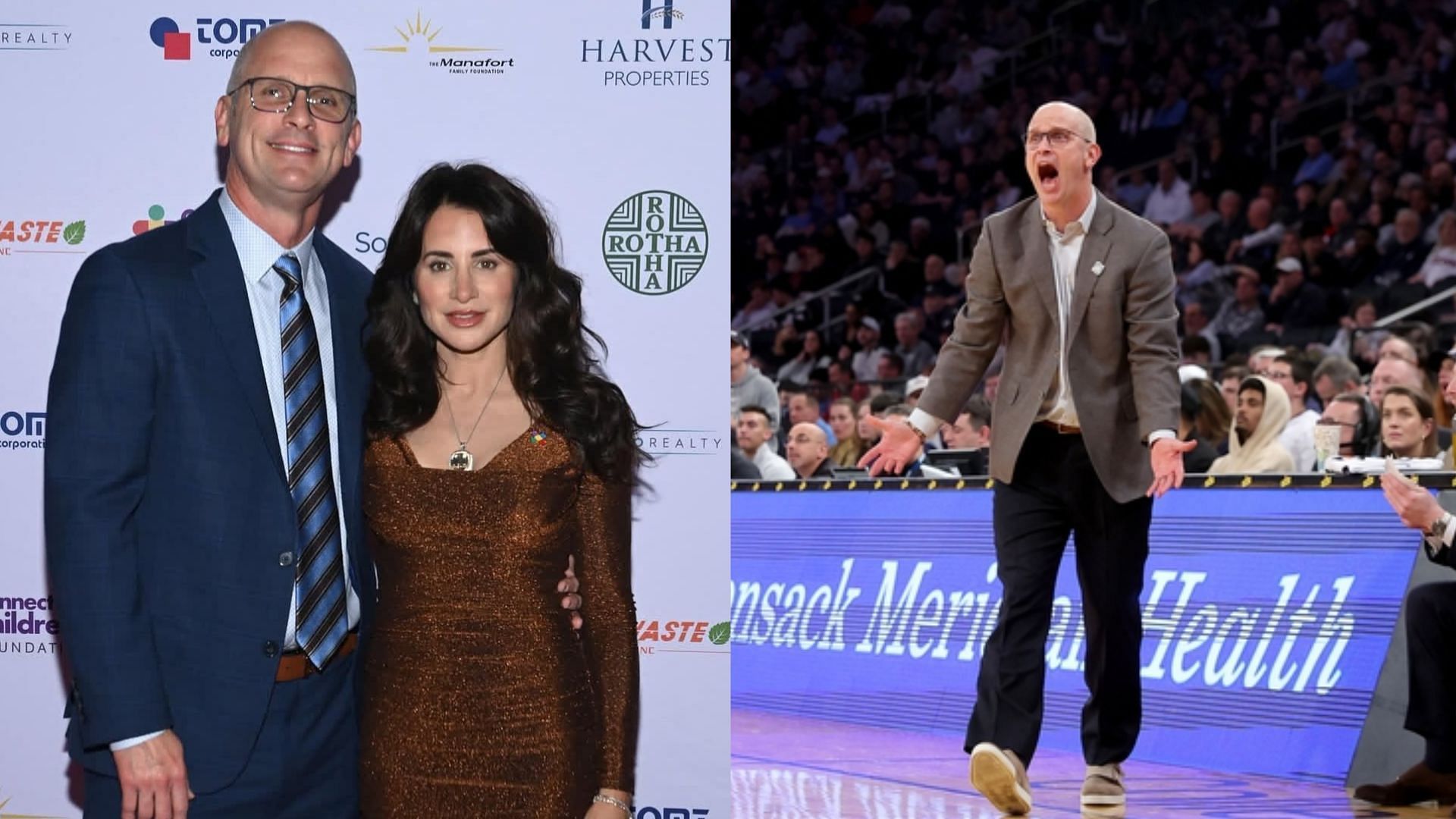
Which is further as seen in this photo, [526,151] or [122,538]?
[526,151]

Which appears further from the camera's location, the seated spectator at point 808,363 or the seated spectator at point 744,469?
the seated spectator at point 808,363

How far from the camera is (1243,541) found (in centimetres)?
732

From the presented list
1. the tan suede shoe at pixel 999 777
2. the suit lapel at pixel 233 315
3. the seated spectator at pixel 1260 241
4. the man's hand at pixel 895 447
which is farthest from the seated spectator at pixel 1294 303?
the suit lapel at pixel 233 315

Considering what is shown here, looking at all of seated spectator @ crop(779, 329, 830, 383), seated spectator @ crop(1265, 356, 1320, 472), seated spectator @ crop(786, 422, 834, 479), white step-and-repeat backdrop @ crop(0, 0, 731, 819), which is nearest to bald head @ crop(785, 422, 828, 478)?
seated spectator @ crop(786, 422, 834, 479)

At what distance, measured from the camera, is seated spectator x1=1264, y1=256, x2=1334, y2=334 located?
43.9ft

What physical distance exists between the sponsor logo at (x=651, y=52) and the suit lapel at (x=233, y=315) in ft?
4.00

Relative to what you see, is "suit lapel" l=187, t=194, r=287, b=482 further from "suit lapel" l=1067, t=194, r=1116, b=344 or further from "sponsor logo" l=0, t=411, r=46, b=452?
"suit lapel" l=1067, t=194, r=1116, b=344

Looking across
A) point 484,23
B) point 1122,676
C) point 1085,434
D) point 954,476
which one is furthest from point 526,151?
point 954,476

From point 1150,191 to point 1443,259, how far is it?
3958 mm

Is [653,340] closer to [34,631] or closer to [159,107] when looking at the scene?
[159,107]

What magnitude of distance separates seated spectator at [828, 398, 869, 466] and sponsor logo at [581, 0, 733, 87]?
7313 mm

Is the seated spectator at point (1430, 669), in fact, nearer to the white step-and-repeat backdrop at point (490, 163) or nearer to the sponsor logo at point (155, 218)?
the white step-and-repeat backdrop at point (490, 163)

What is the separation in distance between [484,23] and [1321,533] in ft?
13.5

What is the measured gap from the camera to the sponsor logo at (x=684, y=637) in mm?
4375
